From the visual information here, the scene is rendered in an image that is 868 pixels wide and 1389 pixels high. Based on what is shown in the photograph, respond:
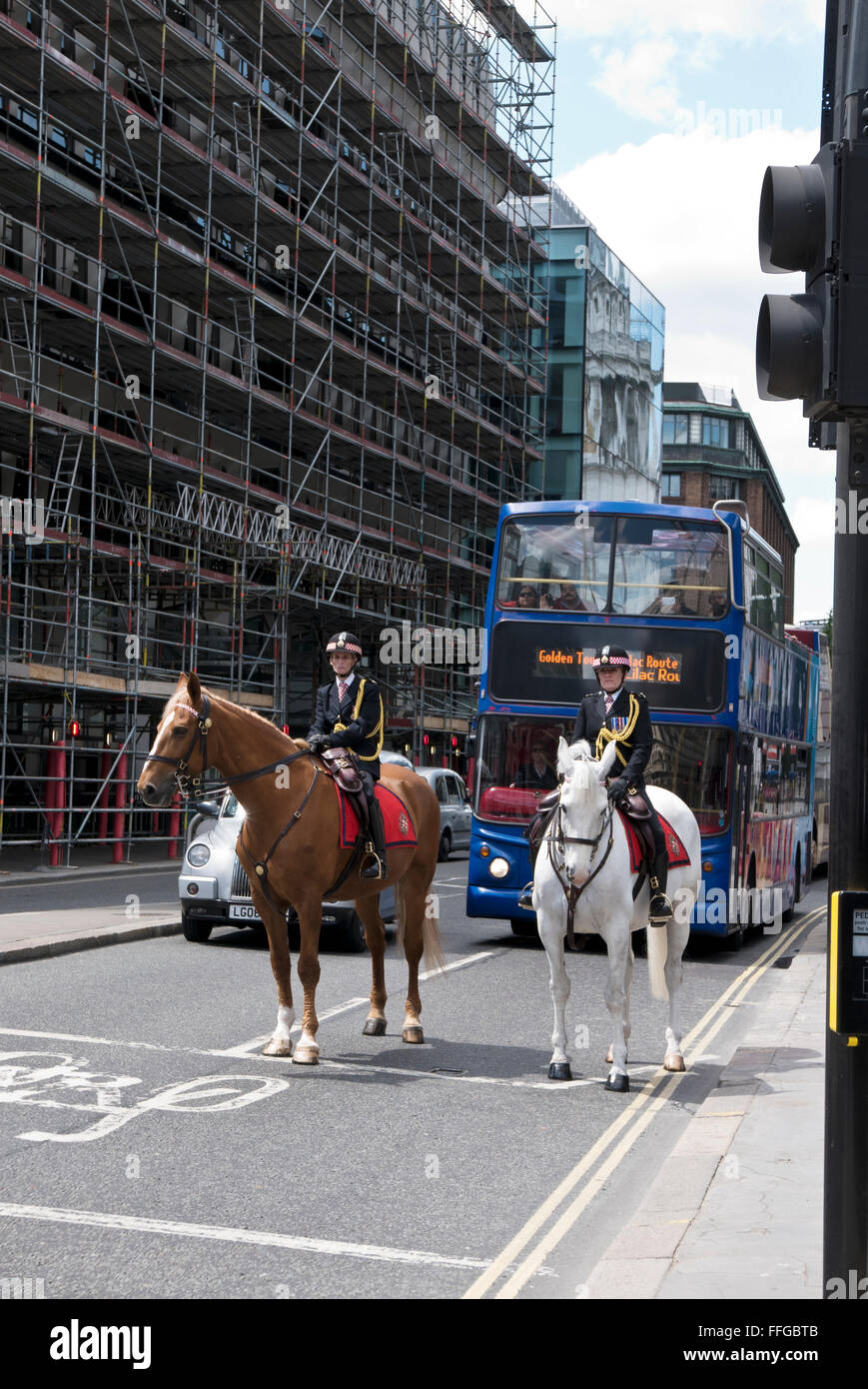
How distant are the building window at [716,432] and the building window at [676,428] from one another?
139 centimetres

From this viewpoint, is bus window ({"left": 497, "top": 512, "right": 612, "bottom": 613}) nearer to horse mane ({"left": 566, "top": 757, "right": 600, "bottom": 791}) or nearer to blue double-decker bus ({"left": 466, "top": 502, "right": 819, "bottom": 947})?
blue double-decker bus ({"left": 466, "top": 502, "right": 819, "bottom": 947})

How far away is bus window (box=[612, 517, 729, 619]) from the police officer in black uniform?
18.8 feet

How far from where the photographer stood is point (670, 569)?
1507 centimetres

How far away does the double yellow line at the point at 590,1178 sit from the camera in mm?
5070

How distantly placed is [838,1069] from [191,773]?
5.54 m

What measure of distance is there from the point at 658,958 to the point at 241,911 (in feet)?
18.9

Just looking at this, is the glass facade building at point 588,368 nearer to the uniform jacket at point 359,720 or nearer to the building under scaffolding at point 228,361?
the building under scaffolding at point 228,361

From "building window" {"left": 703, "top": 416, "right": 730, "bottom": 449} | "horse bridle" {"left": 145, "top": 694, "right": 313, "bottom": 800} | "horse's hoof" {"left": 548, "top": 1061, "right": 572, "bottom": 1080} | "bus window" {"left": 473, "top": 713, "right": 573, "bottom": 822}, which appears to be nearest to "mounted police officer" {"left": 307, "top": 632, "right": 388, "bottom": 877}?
"horse bridle" {"left": 145, "top": 694, "right": 313, "bottom": 800}

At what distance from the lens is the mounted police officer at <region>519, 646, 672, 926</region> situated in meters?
9.09

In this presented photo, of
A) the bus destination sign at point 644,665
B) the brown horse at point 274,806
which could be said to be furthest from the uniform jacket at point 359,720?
the bus destination sign at point 644,665
